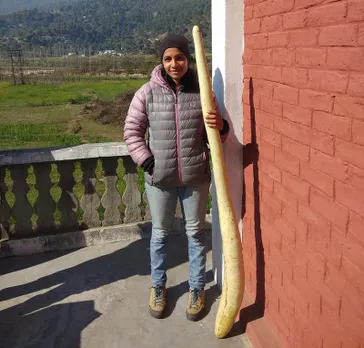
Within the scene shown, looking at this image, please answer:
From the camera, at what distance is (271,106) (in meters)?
2.75

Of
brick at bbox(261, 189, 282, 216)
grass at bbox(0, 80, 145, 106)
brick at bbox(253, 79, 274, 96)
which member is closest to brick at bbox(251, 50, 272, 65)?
brick at bbox(253, 79, 274, 96)

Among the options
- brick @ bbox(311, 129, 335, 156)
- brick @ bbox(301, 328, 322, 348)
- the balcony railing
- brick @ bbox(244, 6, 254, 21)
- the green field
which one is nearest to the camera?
brick @ bbox(311, 129, 335, 156)

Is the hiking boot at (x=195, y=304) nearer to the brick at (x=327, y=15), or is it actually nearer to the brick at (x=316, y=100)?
the brick at (x=316, y=100)

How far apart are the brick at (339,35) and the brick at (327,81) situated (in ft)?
0.41

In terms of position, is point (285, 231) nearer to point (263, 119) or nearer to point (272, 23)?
point (263, 119)

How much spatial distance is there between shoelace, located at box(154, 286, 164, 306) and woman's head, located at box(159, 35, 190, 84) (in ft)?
5.33

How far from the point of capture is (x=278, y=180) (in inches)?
109

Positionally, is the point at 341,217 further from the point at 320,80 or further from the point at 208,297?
the point at 208,297

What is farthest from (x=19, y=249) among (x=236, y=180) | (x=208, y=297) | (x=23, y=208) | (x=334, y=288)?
(x=334, y=288)

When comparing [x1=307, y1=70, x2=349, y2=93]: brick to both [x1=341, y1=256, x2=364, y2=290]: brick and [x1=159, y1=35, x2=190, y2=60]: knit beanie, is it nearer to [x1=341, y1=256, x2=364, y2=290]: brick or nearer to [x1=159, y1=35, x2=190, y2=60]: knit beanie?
[x1=341, y1=256, x2=364, y2=290]: brick

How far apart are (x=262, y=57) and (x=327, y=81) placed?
2.68ft

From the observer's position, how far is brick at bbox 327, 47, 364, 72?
5.97 feet

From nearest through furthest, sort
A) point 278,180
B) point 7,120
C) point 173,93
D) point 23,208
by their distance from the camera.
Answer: point 278,180
point 173,93
point 23,208
point 7,120

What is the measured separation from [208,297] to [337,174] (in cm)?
207
